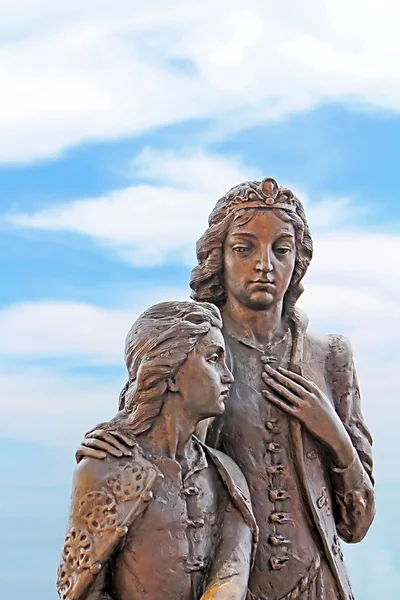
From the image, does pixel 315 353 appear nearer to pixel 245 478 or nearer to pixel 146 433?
pixel 245 478

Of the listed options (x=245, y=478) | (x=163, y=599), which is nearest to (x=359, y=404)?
(x=245, y=478)

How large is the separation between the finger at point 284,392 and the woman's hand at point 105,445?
0.85 meters

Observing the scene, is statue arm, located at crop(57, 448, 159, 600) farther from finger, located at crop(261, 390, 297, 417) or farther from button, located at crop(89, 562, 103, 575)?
finger, located at crop(261, 390, 297, 417)

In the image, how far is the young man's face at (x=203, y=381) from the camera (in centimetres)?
501

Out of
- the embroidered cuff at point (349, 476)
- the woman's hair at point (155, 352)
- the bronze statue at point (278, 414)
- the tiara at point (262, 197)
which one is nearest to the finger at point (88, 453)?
the woman's hair at point (155, 352)

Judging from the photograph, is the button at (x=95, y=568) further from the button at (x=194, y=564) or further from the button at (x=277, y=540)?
the button at (x=277, y=540)

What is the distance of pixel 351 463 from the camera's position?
561 cm

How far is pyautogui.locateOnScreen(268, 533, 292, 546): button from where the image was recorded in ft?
17.7

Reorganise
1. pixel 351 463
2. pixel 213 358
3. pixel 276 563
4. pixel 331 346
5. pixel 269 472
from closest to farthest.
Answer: pixel 213 358 < pixel 276 563 < pixel 269 472 < pixel 351 463 < pixel 331 346

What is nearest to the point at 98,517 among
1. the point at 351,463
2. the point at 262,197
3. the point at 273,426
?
the point at 273,426

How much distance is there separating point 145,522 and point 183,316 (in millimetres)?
845

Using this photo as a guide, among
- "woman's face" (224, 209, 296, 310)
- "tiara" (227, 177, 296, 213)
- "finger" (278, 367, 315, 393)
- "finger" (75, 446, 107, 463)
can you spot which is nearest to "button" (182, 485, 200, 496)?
"finger" (75, 446, 107, 463)

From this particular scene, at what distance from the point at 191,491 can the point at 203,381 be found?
45cm

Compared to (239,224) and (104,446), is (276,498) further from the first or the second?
(239,224)
